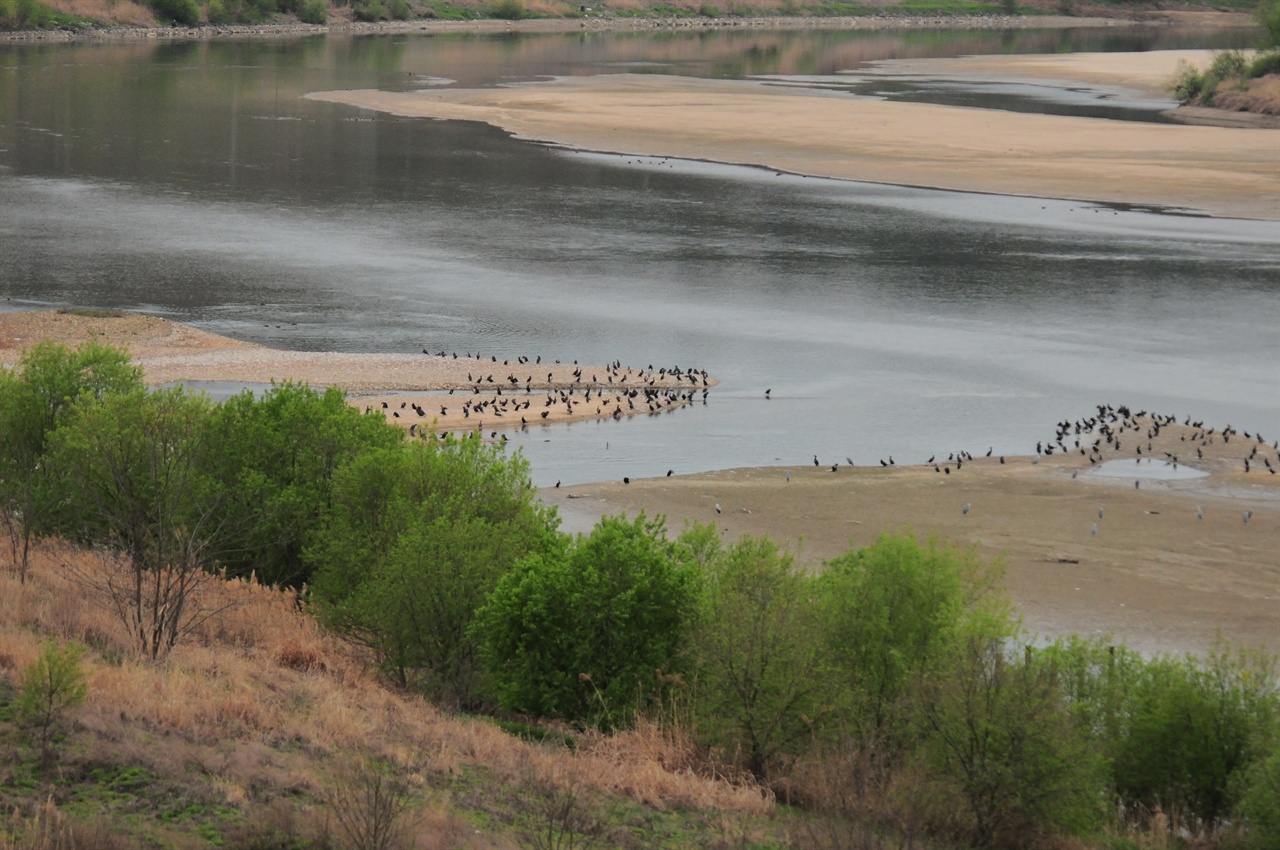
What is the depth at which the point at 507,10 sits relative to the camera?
16300cm

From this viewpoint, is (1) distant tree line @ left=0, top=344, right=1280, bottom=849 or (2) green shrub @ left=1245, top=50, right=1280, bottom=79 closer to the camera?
(1) distant tree line @ left=0, top=344, right=1280, bottom=849

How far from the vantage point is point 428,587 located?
15625mm

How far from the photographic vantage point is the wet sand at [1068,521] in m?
21.3

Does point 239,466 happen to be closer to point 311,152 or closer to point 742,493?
point 742,493

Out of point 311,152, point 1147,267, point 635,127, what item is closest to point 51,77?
point 311,152

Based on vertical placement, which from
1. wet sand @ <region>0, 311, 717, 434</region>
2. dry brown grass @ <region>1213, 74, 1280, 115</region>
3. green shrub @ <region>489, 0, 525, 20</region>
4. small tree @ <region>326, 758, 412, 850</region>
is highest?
green shrub @ <region>489, 0, 525, 20</region>

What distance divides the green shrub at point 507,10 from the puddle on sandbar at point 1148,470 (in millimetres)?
141878

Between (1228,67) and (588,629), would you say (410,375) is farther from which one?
(1228,67)

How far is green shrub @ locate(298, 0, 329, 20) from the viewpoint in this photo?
484ft

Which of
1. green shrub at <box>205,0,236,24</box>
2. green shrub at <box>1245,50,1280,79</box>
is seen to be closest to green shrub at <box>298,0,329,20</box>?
green shrub at <box>205,0,236,24</box>

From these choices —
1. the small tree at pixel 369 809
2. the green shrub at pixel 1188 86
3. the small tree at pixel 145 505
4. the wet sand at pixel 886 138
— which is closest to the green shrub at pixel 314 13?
the wet sand at pixel 886 138

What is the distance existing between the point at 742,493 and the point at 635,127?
57.5 meters

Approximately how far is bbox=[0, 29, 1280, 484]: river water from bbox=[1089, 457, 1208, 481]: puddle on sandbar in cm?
297

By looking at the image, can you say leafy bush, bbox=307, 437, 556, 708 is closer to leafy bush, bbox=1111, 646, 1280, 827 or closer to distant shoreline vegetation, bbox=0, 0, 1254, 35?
leafy bush, bbox=1111, 646, 1280, 827
